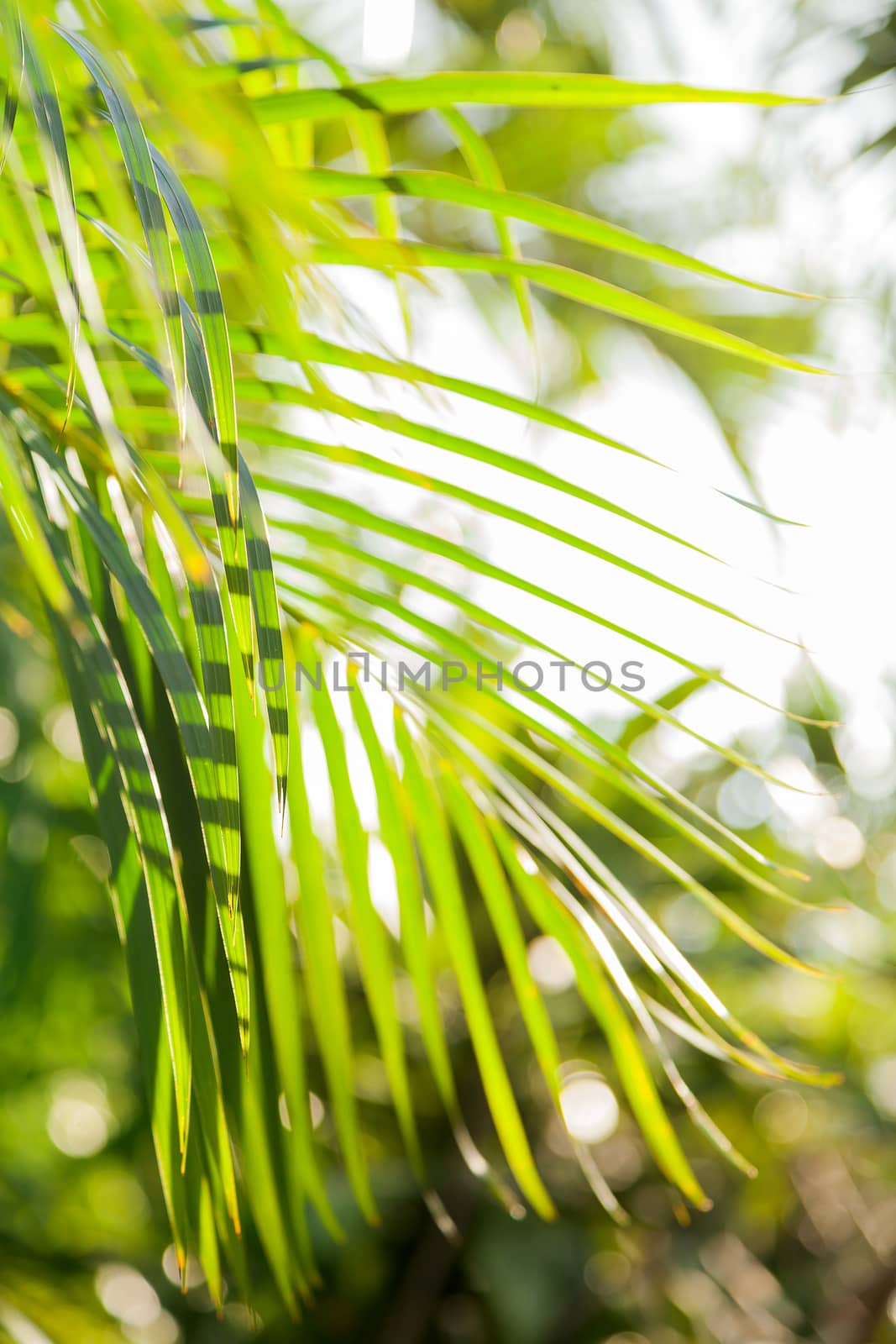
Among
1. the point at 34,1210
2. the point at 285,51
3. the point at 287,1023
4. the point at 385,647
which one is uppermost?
the point at 285,51

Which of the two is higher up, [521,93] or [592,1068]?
[521,93]

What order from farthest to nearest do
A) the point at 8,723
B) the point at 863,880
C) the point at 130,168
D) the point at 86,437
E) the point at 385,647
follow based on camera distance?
the point at 863,880 < the point at 8,723 < the point at 385,647 < the point at 86,437 < the point at 130,168

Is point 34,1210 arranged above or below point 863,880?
below

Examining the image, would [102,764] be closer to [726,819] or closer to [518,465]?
[518,465]

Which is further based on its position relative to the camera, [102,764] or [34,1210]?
[34,1210]

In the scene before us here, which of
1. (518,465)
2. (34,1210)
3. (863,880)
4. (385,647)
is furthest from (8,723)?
(863,880)

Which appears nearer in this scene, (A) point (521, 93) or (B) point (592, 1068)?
(A) point (521, 93)

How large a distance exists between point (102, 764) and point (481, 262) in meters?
0.17

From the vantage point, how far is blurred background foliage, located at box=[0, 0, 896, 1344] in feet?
3.23

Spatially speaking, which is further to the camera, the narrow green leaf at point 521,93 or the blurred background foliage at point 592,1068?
the blurred background foliage at point 592,1068

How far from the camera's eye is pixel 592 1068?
1275 millimetres

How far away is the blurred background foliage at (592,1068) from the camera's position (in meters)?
0.99

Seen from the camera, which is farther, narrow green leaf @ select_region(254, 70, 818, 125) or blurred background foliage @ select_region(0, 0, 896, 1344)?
Result: blurred background foliage @ select_region(0, 0, 896, 1344)

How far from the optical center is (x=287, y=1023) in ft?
1.10
